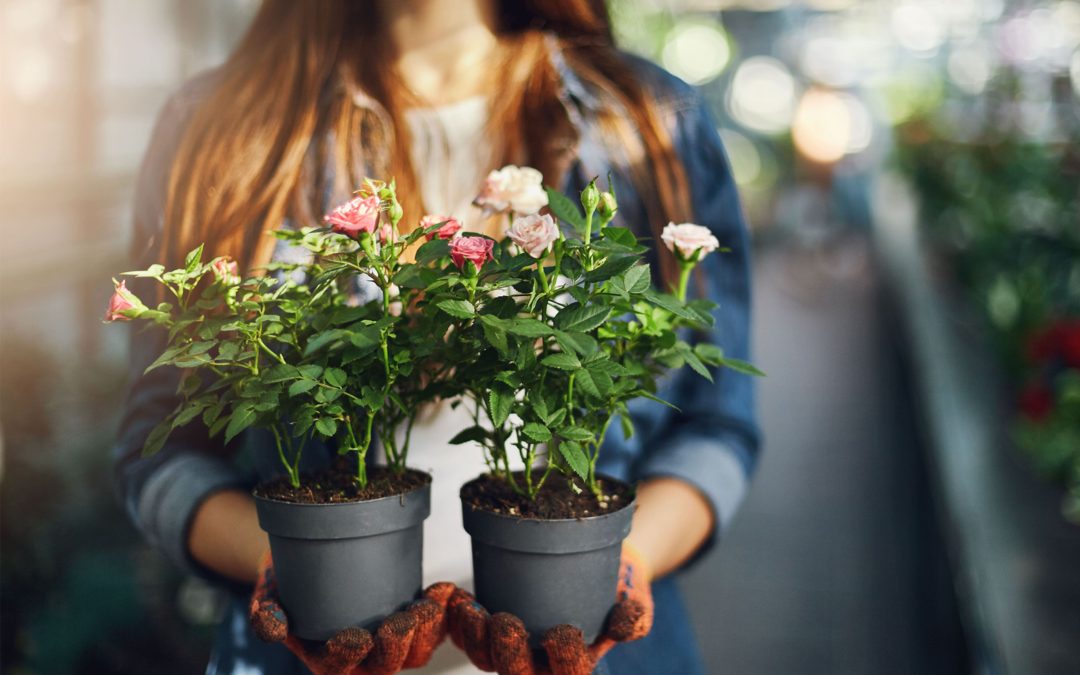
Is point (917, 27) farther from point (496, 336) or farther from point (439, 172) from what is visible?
point (496, 336)

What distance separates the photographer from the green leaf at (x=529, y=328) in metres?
0.91

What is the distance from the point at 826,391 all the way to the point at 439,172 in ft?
15.5

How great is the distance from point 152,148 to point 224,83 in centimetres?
14

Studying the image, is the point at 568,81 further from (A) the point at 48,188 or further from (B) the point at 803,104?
(B) the point at 803,104

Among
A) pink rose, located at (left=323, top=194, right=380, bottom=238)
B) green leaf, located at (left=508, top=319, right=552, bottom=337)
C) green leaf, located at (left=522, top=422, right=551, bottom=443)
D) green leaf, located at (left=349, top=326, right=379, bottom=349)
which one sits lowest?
green leaf, located at (left=522, top=422, right=551, bottom=443)

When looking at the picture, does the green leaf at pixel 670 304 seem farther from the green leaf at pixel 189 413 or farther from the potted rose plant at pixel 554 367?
the green leaf at pixel 189 413

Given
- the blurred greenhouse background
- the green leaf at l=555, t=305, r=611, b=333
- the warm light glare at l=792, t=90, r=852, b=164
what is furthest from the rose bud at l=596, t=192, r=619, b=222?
the warm light glare at l=792, t=90, r=852, b=164

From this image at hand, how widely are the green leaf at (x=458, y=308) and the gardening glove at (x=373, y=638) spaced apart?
0.29 metres

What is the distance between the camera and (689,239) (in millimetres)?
1065

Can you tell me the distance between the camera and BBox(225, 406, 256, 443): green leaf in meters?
0.93

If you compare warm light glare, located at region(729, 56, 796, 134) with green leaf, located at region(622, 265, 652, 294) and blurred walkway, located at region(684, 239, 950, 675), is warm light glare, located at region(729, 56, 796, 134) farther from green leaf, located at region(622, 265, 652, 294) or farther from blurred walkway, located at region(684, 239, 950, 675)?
green leaf, located at region(622, 265, 652, 294)

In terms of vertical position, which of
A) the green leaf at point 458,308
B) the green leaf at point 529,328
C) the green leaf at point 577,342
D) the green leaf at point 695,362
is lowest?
the green leaf at point 695,362

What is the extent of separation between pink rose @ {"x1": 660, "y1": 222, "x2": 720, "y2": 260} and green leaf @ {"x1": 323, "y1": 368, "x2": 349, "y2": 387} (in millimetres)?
354

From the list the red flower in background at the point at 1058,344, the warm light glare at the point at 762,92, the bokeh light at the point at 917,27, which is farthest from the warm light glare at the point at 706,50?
the red flower in background at the point at 1058,344
